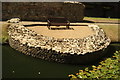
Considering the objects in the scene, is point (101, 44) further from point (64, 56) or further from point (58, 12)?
point (58, 12)

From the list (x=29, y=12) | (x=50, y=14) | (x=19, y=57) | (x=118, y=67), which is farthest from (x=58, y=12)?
(x=118, y=67)

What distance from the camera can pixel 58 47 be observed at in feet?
44.9

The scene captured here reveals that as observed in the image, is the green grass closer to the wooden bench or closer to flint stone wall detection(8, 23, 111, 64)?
flint stone wall detection(8, 23, 111, 64)

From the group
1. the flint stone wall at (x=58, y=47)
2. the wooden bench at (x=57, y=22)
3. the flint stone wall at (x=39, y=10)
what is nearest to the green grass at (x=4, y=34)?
the flint stone wall at (x=58, y=47)

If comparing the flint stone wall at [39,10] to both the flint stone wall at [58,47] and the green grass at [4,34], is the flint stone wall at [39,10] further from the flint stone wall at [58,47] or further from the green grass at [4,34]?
the flint stone wall at [58,47]

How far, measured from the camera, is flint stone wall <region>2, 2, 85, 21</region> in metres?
23.4

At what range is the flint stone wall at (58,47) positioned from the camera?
42.2 feet

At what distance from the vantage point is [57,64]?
12.6m

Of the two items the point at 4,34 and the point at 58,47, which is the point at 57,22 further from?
A: the point at 58,47

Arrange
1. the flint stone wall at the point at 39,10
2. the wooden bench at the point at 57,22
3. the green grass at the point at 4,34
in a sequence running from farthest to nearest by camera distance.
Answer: the flint stone wall at the point at 39,10 → the wooden bench at the point at 57,22 → the green grass at the point at 4,34

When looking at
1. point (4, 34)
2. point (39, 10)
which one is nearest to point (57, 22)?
point (39, 10)

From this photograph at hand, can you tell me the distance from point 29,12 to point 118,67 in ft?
65.4

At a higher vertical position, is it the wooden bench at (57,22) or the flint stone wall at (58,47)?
the wooden bench at (57,22)

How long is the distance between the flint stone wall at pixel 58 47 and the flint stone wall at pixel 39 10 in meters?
6.70
